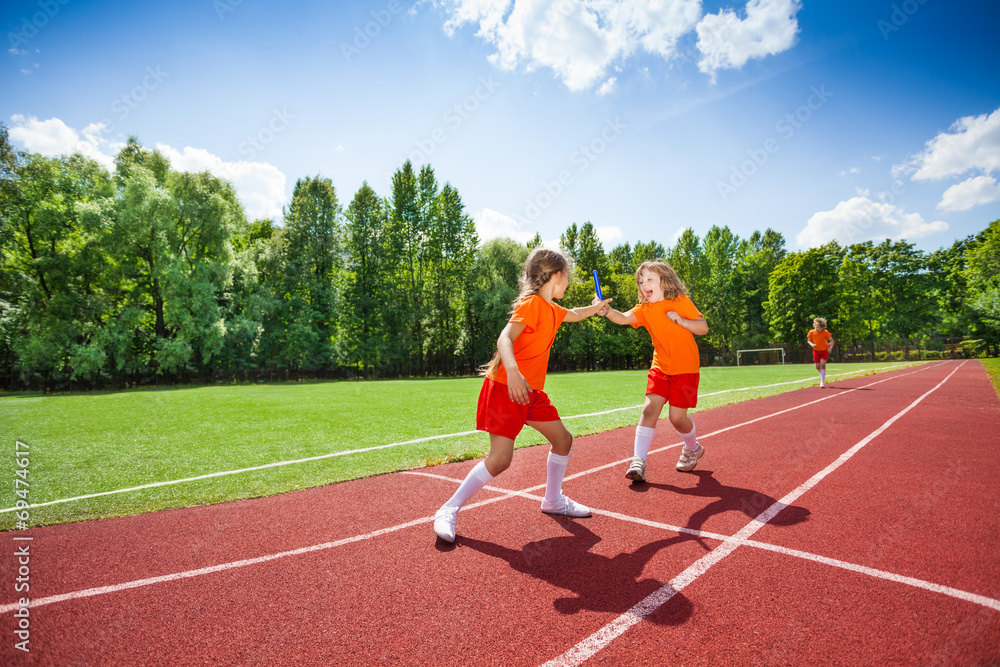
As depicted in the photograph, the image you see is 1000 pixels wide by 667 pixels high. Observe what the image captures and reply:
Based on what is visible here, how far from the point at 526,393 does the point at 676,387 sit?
2537 millimetres

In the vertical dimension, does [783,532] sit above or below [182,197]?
below

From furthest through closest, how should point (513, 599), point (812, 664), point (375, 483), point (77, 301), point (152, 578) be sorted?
point (77, 301) → point (375, 483) → point (152, 578) → point (513, 599) → point (812, 664)

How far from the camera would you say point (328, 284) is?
43688 millimetres

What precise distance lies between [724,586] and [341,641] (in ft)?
7.02

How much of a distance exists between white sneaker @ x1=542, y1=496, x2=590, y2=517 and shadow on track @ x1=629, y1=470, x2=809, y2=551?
A: 820 mm

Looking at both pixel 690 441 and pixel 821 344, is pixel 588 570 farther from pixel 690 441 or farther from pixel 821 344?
pixel 821 344

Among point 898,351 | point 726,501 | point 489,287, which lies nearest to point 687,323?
point 726,501

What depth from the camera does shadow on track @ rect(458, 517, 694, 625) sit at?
2.59m

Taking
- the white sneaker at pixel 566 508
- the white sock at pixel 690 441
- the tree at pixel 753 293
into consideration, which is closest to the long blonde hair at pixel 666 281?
the white sock at pixel 690 441

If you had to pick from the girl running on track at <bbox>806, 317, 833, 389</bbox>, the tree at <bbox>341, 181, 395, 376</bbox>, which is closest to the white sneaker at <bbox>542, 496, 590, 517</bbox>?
the girl running on track at <bbox>806, 317, 833, 389</bbox>

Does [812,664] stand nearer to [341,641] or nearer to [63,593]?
[341,641]

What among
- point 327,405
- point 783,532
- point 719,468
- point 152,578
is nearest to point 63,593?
point 152,578

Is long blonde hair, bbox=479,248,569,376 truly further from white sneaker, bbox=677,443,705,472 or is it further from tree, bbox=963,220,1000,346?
tree, bbox=963,220,1000,346

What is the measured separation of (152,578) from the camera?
3.05 m
